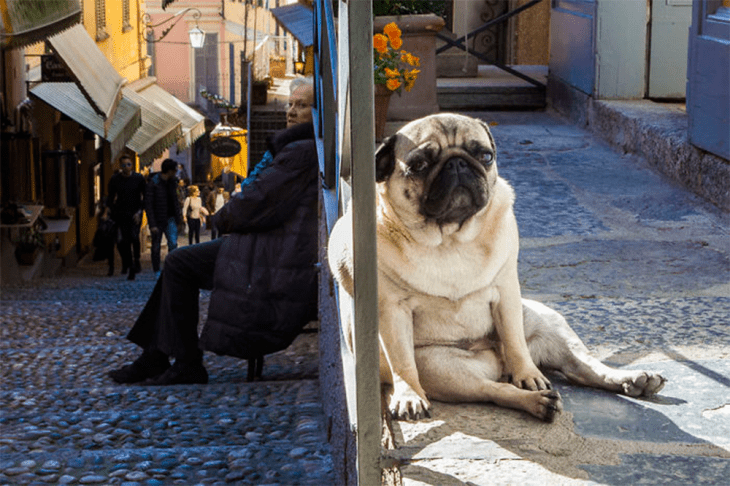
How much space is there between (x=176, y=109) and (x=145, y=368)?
1548 centimetres

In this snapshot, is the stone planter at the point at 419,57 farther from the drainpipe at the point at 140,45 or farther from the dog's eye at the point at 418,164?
the drainpipe at the point at 140,45

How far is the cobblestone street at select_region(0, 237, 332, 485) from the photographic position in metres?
4.27

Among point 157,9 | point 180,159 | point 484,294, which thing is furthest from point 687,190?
→ point 157,9

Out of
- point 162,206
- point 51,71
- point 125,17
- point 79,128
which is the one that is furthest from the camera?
point 125,17

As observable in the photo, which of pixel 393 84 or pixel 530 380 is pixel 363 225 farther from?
pixel 393 84

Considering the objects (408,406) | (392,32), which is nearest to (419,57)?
(392,32)

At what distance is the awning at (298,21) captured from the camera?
12.4 meters

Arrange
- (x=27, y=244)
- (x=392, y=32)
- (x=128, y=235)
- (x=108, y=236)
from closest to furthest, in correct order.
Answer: (x=392, y=32) → (x=27, y=244) → (x=128, y=235) → (x=108, y=236)

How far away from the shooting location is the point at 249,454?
14.8 feet

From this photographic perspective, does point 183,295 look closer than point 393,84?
Yes

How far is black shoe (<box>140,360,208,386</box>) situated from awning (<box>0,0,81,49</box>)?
2611 mm

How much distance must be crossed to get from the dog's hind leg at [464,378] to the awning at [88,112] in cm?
1143

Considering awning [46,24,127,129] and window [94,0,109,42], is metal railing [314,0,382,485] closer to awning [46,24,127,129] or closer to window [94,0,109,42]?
awning [46,24,127,129]

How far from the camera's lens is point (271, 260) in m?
5.41
